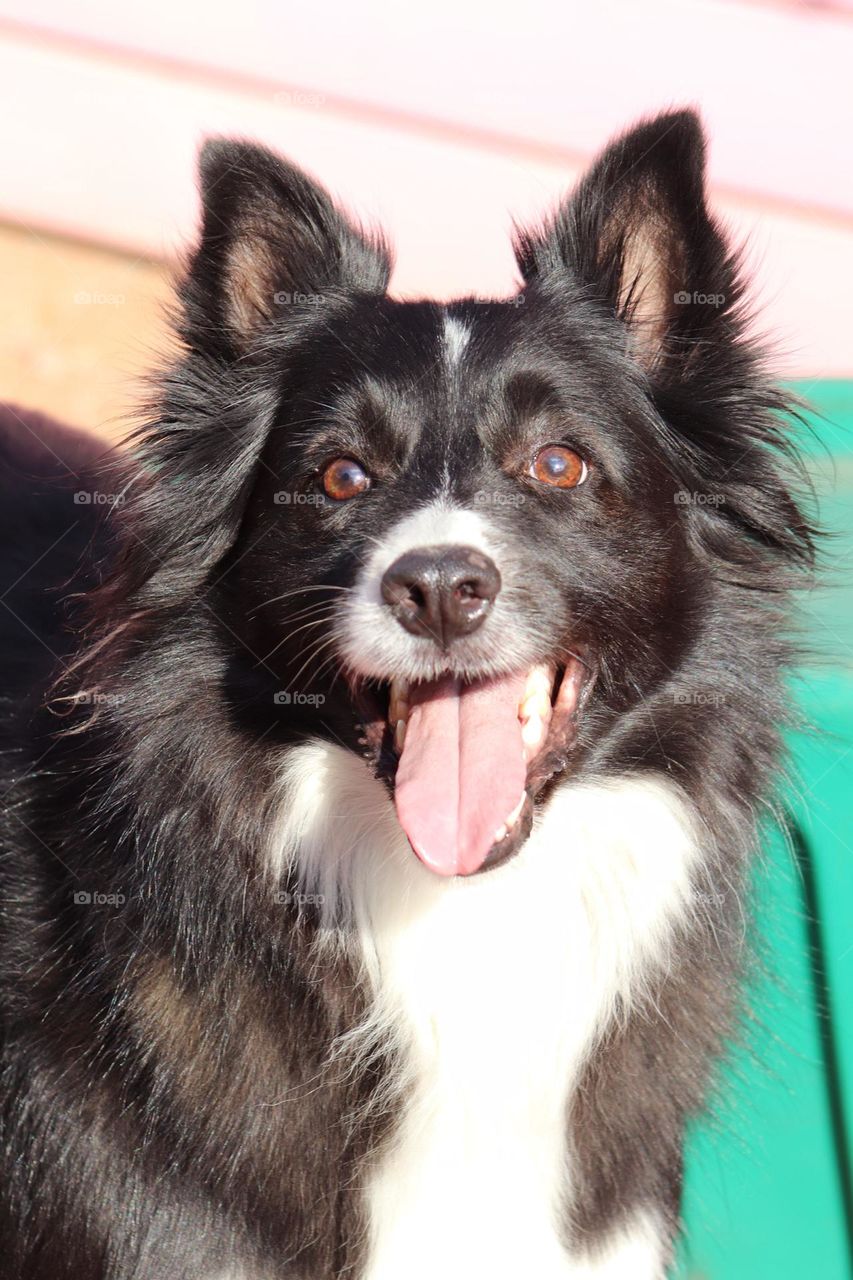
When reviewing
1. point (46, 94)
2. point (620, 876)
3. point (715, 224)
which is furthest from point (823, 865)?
point (46, 94)

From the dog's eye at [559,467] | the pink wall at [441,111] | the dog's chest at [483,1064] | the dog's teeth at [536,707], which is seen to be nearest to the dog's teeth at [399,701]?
the dog's teeth at [536,707]

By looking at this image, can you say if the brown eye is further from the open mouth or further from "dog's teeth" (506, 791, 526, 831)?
"dog's teeth" (506, 791, 526, 831)

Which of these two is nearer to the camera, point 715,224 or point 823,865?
point 715,224

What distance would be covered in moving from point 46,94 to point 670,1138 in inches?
300

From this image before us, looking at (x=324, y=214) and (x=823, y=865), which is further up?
(x=324, y=214)

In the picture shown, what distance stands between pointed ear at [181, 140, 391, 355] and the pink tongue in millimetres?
1111

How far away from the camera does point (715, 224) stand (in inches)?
131

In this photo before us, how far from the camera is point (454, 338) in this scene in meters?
3.33

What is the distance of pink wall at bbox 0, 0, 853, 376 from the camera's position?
774cm

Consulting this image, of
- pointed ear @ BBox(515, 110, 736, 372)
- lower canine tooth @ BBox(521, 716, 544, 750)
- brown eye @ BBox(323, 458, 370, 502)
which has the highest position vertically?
pointed ear @ BBox(515, 110, 736, 372)

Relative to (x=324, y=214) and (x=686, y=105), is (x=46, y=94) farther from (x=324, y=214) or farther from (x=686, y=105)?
(x=686, y=105)

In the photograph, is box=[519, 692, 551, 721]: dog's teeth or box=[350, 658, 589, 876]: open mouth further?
box=[519, 692, 551, 721]: dog's teeth

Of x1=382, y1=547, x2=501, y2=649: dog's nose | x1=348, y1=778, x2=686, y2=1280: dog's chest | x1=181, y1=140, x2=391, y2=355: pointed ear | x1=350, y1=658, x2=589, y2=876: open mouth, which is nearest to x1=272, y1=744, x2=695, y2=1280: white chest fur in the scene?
x1=348, y1=778, x2=686, y2=1280: dog's chest

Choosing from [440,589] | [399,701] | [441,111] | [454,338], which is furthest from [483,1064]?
[441,111]
